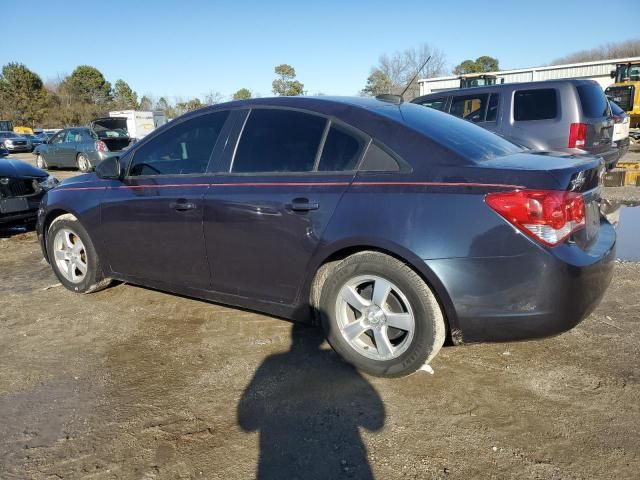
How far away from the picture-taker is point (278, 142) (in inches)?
127

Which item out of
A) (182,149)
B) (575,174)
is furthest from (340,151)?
(182,149)

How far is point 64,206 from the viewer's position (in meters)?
4.36

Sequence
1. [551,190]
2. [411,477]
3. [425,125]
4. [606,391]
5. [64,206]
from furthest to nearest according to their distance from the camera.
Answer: [64,206], [425,125], [606,391], [551,190], [411,477]

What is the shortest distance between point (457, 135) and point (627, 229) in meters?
4.47

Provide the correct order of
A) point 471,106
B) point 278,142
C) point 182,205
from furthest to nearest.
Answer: point 471,106, point 182,205, point 278,142

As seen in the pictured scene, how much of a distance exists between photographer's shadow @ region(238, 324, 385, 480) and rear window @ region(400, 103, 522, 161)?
149cm

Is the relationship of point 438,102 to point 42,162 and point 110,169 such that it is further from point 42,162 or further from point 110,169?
point 42,162

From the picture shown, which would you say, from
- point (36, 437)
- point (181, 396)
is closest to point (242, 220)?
point (181, 396)

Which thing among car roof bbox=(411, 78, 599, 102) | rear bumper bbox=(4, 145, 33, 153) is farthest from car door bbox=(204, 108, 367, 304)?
rear bumper bbox=(4, 145, 33, 153)

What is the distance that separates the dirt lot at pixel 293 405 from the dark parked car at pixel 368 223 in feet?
1.03

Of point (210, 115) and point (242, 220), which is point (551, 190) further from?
point (210, 115)

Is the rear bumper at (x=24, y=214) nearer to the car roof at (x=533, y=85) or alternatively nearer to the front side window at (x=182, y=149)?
the front side window at (x=182, y=149)

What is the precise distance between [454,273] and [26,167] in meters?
7.22

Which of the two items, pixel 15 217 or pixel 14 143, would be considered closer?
pixel 15 217
